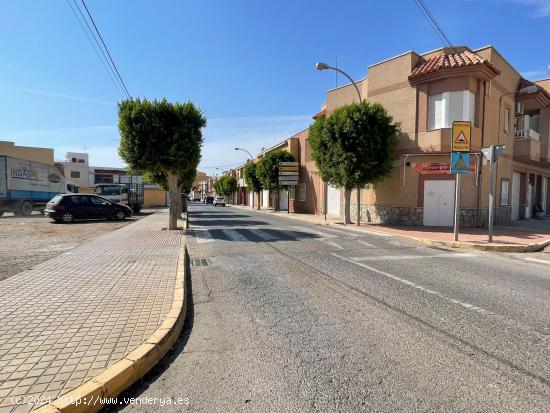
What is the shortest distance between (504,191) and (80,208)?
23.4m

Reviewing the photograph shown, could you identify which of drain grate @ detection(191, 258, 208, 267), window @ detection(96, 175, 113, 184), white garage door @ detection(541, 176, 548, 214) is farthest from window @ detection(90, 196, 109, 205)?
window @ detection(96, 175, 113, 184)

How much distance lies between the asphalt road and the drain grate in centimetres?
33

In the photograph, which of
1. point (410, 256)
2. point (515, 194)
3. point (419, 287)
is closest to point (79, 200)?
point (410, 256)

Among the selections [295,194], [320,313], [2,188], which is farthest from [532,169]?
[2,188]

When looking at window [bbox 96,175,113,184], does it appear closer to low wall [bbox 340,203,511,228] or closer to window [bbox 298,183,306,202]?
window [bbox 298,183,306,202]

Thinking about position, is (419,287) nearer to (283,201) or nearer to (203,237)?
(203,237)

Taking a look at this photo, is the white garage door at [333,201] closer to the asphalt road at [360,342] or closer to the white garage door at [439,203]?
the white garage door at [439,203]

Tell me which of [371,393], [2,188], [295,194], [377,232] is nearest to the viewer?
[371,393]

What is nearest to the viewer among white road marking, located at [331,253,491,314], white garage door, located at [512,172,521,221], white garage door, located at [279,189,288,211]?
white road marking, located at [331,253,491,314]

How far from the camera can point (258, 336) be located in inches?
155

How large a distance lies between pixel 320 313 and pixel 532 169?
25.6m

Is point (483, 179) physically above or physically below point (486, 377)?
above

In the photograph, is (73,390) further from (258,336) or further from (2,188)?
(2,188)

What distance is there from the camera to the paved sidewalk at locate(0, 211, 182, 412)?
284 centimetres
